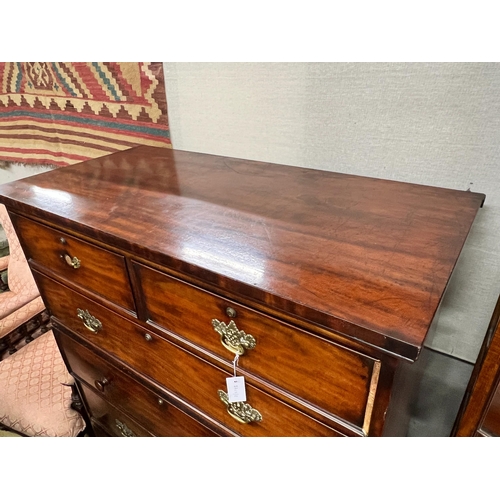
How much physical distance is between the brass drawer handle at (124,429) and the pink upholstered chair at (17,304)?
2.14ft

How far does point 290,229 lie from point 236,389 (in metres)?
0.29

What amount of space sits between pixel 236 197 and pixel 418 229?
1.11 feet

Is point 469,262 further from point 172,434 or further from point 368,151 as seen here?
point 172,434

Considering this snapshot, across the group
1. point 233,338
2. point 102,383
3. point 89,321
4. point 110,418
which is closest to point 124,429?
point 110,418

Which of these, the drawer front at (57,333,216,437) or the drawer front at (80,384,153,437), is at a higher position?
the drawer front at (57,333,216,437)

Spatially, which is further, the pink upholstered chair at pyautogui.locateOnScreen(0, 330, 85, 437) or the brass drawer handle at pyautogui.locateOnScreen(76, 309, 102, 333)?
the pink upholstered chair at pyautogui.locateOnScreen(0, 330, 85, 437)

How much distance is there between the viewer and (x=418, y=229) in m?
0.58

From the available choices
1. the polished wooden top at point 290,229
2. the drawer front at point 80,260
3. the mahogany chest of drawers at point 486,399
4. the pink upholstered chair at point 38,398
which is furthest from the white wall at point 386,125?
the pink upholstered chair at point 38,398

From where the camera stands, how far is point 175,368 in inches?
28.8

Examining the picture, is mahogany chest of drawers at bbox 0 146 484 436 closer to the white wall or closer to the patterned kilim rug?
the white wall

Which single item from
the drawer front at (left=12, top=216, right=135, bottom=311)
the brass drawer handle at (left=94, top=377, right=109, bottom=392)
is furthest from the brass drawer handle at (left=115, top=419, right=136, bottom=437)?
the drawer front at (left=12, top=216, right=135, bottom=311)

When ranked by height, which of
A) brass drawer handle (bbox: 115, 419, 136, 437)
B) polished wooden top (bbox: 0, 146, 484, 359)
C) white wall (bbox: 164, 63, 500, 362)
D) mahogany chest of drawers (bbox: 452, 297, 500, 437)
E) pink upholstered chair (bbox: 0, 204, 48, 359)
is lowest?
brass drawer handle (bbox: 115, 419, 136, 437)

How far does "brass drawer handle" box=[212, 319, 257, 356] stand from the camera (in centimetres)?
56
